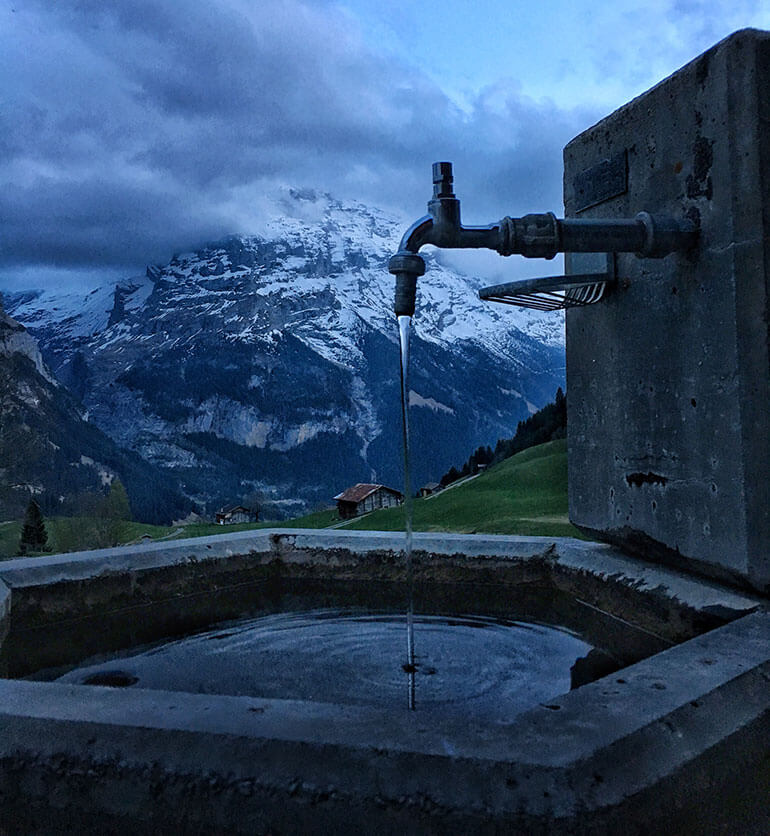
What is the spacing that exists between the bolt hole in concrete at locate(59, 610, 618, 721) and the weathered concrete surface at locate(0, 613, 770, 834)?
3.43 ft

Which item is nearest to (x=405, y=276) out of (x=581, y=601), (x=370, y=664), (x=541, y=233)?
(x=541, y=233)

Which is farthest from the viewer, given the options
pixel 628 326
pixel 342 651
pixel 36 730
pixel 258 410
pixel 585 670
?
pixel 258 410

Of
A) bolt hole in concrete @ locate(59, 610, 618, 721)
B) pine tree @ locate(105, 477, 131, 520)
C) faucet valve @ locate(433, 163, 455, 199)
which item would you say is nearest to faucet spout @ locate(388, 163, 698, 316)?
faucet valve @ locate(433, 163, 455, 199)

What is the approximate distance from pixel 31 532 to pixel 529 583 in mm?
38390

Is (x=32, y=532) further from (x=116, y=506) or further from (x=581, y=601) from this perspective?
(x=581, y=601)

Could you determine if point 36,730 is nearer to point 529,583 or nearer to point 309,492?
point 529,583

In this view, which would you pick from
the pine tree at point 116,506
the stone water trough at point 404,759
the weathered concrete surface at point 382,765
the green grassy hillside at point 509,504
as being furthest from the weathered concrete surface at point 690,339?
the pine tree at point 116,506

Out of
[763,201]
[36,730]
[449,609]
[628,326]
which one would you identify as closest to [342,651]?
[449,609]

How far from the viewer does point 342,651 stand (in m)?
3.82

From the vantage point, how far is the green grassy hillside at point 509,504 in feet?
50.3

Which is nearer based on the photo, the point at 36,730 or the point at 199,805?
the point at 199,805

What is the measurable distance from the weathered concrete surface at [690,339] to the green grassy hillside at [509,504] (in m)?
8.88

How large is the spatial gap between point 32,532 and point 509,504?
27.9 metres

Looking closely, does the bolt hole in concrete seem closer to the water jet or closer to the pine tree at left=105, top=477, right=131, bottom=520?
the water jet
